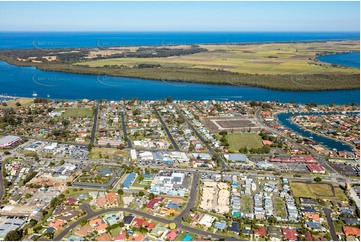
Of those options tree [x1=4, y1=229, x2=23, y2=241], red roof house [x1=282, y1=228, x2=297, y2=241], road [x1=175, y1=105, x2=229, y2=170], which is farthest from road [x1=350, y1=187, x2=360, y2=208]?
tree [x1=4, y1=229, x2=23, y2=241]

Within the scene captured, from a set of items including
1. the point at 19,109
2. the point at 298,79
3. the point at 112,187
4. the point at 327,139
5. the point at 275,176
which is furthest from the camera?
the point at 298,79

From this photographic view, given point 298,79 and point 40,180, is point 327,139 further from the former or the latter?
point 298,79

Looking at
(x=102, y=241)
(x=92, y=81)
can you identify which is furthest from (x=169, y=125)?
(x=92, y=81)

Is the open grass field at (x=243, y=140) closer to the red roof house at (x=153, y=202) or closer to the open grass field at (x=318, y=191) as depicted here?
the open grass field at (x=318, y=191)

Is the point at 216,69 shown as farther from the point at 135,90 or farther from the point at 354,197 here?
the point at 354,197

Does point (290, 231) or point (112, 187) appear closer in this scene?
point (290, 231)

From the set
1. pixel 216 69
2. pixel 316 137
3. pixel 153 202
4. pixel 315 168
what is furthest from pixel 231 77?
pixel 153 202

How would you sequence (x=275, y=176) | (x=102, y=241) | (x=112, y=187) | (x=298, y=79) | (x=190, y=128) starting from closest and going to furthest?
(x=102, y=241)
(x=112, y=187)
(x=275, y=176)
(x=190, y=128)
(x=298, y=79)
